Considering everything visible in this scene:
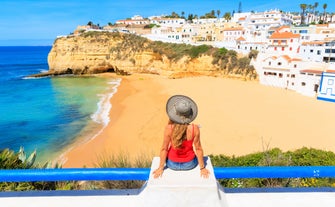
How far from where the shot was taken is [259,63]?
37.0m

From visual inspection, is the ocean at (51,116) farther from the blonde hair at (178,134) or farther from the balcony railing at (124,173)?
the blonde hair at (178,134)

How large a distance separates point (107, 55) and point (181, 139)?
51965mm

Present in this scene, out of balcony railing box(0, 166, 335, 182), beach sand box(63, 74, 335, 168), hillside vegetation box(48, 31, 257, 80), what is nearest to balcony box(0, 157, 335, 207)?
balcony railing box(0, 166, 335, 182)

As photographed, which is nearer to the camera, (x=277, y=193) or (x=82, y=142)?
(x=277, y=193)

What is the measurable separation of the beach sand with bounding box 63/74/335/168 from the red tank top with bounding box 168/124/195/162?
21.4ft

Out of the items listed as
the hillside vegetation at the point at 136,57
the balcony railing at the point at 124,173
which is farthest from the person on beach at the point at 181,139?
the hillside vegetation at the point at 136,57

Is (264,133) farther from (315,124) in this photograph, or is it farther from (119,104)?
(119,104)

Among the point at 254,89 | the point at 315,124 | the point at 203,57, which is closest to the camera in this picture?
the point at 315,124

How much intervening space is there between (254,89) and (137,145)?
22.0 m

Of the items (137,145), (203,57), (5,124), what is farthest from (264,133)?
(203,57)

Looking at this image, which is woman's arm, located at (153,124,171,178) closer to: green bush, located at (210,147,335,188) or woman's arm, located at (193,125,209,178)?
woman's arm, located at (193,125,209,178)

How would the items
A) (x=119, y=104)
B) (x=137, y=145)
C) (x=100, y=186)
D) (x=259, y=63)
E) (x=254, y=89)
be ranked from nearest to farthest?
1. (x=100, y=186)
2. (x=137, y=145)
3. (x=119, y=104)
4. (x=254, y=89)
5. (x=259, y=63)

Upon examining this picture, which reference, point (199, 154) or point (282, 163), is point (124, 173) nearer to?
point (199, 154)

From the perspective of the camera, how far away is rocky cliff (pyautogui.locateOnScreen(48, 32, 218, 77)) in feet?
158
